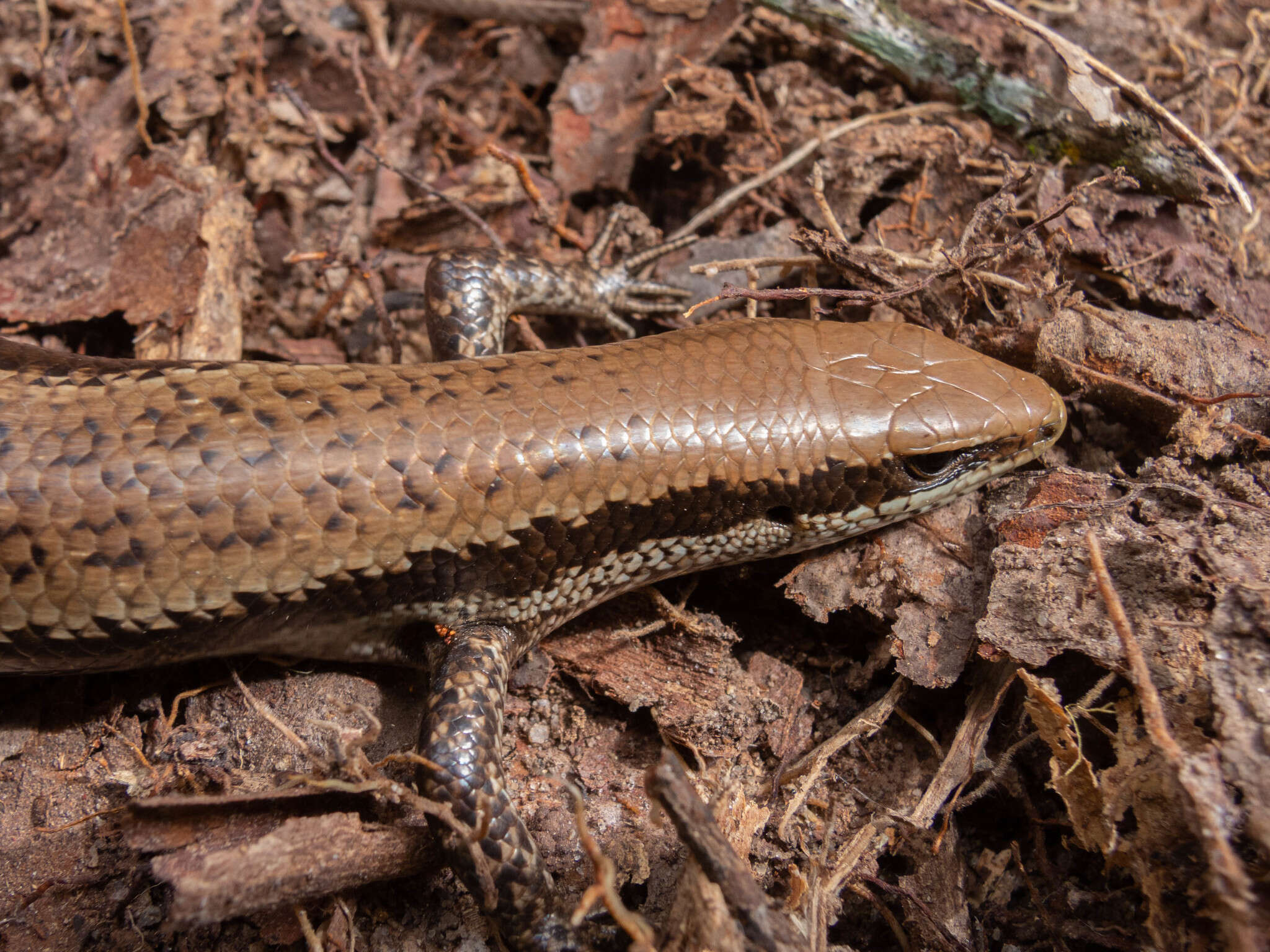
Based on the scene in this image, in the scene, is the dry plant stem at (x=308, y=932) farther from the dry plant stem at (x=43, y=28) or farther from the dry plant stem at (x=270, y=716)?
the dry plant stem at (x=43, y=28)

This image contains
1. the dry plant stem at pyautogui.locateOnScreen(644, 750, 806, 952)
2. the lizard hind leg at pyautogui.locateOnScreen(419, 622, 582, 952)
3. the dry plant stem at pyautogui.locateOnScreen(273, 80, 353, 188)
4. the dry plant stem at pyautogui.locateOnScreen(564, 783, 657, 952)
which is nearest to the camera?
the dry plant stem at pyautogui.locateOnScreen(564, 783, 657, 952)

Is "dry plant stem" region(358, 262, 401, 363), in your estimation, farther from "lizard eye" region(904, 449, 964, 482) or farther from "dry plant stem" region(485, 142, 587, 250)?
"lizard eye" region(904, 449, 964, 482)

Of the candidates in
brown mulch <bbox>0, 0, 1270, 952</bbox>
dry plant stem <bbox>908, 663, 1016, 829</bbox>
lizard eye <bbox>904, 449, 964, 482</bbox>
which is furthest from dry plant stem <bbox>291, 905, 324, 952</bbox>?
lizard eye <bbox>904, 449, 964, 482</bbox>

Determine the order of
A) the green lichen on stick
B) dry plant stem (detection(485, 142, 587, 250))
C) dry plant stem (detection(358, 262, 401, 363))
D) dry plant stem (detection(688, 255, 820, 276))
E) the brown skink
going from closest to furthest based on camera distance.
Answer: the brown skink, dry plant stem (detection(688, 255, 820, 276)), the green lichen on stick, dry plant stem (detection(485, 142, 587, 250)), dry plant stem (detection(358, 262, 401, 363))

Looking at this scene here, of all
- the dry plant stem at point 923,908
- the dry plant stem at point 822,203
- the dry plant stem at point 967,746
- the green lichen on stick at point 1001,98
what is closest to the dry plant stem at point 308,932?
the dry plant stem at point 923,908

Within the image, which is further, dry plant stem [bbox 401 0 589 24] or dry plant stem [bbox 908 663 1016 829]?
dry plant stem [bbox 401 0 589 24]

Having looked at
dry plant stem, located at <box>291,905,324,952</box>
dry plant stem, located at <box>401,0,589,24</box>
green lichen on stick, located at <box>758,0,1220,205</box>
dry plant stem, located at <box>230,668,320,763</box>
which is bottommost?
dry plant stem, located at <box>291,905,324,952</box>

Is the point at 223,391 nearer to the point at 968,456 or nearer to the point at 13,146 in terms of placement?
the point at 968,456
